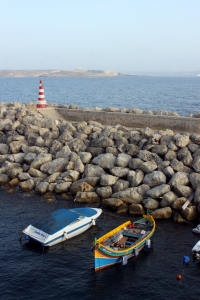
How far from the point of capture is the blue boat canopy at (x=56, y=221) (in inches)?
560

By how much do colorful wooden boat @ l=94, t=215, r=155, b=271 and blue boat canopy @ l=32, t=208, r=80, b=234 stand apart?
5.68 ft

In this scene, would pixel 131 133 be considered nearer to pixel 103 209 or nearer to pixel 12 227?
pixel 103 209

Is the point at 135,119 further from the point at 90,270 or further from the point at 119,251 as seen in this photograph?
the point at 90,270

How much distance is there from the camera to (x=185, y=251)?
44.2 feet

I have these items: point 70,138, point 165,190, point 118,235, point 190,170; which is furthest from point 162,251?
point 70,138

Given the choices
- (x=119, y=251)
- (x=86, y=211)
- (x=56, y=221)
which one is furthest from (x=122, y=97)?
(x=119, y=251)

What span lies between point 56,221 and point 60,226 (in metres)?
0.34

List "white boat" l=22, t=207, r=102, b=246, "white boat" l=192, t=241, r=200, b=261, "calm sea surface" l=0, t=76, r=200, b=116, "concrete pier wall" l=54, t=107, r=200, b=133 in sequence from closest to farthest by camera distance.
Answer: "white boat" l=192, t=241, r=200, b=261
"white boat" l=22, t=207, r=102, b=246
"concrete pier wall" l=54, t=107, r=200, b=133
"calm sea surface" l=0, t=76, r=200, b=116

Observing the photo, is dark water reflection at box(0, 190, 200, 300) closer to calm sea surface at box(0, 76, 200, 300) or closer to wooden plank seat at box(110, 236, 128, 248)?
calm sea surface at box(0, 76, 200, 300)

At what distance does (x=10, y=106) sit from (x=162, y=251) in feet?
63.0

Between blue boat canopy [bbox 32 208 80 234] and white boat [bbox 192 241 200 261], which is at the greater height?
blue boat canopy [bbox 32 208 80 234]

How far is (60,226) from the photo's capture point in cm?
1436

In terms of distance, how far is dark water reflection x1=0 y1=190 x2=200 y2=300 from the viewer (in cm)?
1114

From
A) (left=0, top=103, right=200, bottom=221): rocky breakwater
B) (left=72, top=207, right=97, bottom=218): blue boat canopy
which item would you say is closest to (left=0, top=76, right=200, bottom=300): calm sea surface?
(left=72, top=207, right=97, bottom=218): blue boat canopy
